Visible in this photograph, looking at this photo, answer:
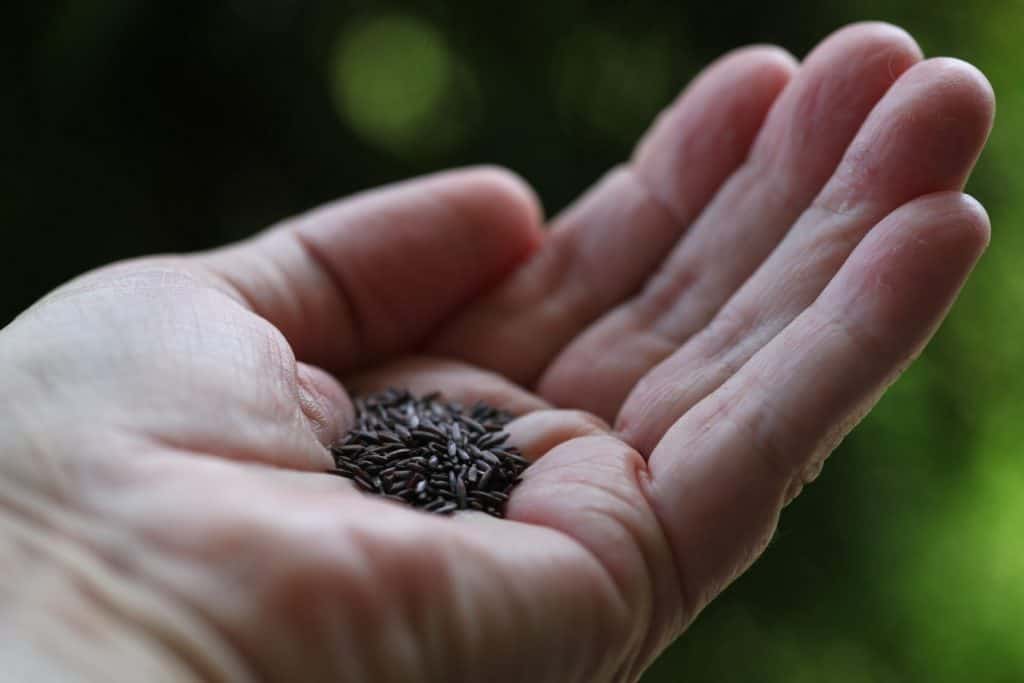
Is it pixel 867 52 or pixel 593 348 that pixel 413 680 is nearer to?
pixel 593 348

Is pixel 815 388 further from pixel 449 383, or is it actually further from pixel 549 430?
pixel 449 383

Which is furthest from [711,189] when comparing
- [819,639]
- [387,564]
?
[387,564]

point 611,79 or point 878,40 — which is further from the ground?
point 878,40

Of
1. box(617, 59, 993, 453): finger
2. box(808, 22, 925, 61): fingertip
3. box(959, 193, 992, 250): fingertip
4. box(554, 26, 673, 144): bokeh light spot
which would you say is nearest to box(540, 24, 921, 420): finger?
box(808, 22, 925, 61): fingertip

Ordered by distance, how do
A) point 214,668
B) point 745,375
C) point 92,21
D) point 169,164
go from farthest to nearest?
point 169,164
point 92,21
point 745,375
point 214,668

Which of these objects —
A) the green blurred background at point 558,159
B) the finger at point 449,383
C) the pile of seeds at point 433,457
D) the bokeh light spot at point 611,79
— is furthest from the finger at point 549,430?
the bokeh light spot at point 611,79

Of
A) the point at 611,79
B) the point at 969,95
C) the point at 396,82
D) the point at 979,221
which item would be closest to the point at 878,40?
the point at 969,95

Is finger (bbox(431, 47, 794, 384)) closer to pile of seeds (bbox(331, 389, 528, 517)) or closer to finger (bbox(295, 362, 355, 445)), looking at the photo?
pile of seeds (bbox(331, 389, 528, 517))
